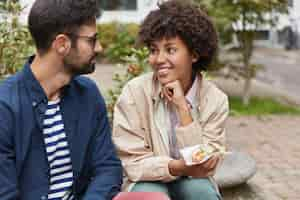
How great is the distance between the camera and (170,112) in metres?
2.92

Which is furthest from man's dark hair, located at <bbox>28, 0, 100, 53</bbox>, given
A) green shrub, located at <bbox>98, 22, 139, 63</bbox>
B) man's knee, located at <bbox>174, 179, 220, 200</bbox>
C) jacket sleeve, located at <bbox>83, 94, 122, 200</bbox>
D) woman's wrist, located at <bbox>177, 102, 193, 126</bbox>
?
green shrub, located at <bbox>98, 22, 139, 63</bbox>

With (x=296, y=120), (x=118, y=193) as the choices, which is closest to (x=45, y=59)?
(x=118, y=193)

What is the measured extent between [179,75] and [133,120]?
33cm

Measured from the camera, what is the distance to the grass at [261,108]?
9672mm

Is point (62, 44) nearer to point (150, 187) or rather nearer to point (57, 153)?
point (57, 153)

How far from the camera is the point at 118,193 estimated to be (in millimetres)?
2586

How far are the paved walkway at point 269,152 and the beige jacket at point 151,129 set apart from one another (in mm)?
2019

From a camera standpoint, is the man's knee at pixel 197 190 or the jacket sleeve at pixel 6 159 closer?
the jacket sleeve at pixel 6 159

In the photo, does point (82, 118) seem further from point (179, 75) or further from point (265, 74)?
point (265, 74)

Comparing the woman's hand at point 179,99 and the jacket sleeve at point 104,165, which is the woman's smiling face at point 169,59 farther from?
the jacket sleeve at point 104,165

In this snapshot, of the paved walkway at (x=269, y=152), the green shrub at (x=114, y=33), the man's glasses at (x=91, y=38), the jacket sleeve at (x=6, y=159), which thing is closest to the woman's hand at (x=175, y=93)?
the man's glasses at (x=91, y=38)

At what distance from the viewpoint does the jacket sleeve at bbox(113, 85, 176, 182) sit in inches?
109

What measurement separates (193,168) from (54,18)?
3.20 feet

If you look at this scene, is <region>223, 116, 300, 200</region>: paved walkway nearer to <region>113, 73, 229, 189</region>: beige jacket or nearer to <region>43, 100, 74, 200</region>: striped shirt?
<region>113, 73, 229, 189</region>: beige jacket
